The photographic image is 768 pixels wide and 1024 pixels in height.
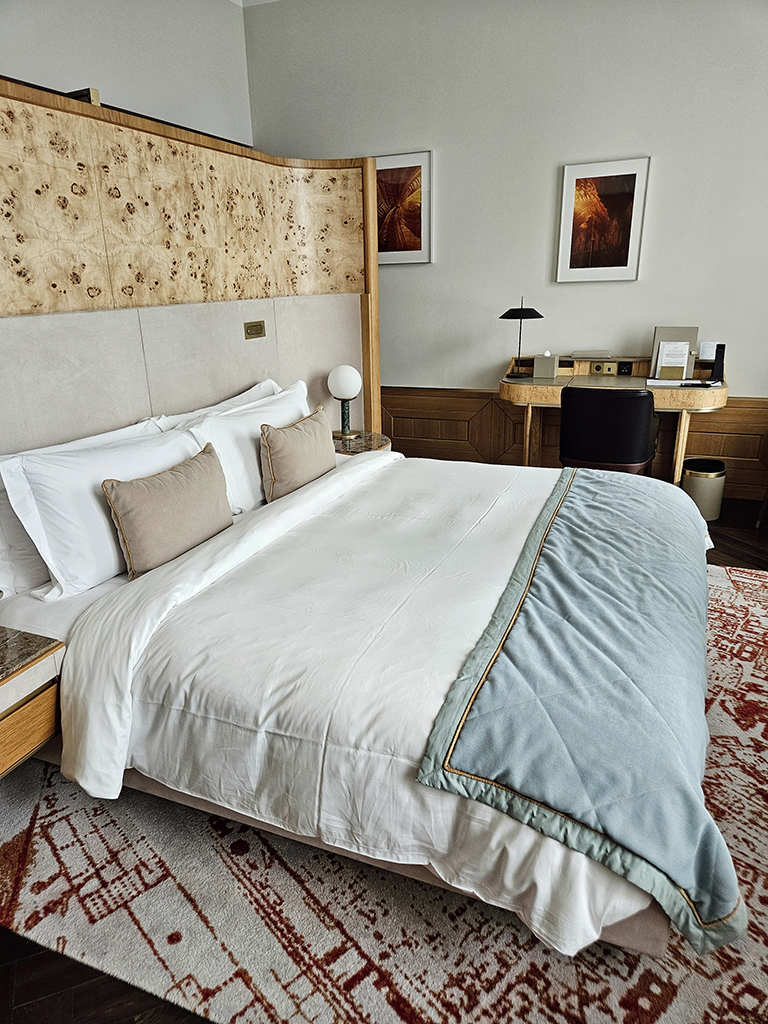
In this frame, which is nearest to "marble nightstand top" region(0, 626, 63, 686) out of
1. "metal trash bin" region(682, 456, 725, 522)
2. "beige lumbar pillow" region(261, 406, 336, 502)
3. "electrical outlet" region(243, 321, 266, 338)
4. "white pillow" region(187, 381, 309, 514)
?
"white pillow" region(187, 381, 309, 514)

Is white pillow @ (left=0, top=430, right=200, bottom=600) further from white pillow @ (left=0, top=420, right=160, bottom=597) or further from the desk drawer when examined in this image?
the desk drawer

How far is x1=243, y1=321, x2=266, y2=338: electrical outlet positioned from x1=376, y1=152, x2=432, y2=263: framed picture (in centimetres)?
160

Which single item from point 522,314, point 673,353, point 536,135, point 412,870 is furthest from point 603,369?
point 412,870

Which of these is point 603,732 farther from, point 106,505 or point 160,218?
point 160,218

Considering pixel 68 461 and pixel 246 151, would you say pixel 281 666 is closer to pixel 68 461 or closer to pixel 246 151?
pixel 68 461

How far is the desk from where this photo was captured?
3.76 m

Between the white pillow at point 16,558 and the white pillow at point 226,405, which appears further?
the white pillow at point 226,405

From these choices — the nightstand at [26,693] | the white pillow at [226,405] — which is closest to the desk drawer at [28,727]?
the nightstand at [26,693]

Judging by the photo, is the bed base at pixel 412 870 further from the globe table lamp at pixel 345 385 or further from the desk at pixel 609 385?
the desk at pixel 609 385

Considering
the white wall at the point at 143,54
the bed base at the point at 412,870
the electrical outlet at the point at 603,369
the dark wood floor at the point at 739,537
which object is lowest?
the dark wood floor at the point at 739,537

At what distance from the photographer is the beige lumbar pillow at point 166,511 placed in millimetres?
2053

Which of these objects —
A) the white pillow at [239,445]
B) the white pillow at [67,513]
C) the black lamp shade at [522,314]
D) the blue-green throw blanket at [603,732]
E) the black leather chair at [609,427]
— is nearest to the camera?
the blue-green throw blanket at [603,732]

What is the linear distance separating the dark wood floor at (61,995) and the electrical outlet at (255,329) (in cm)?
257

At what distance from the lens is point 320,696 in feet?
4.94
